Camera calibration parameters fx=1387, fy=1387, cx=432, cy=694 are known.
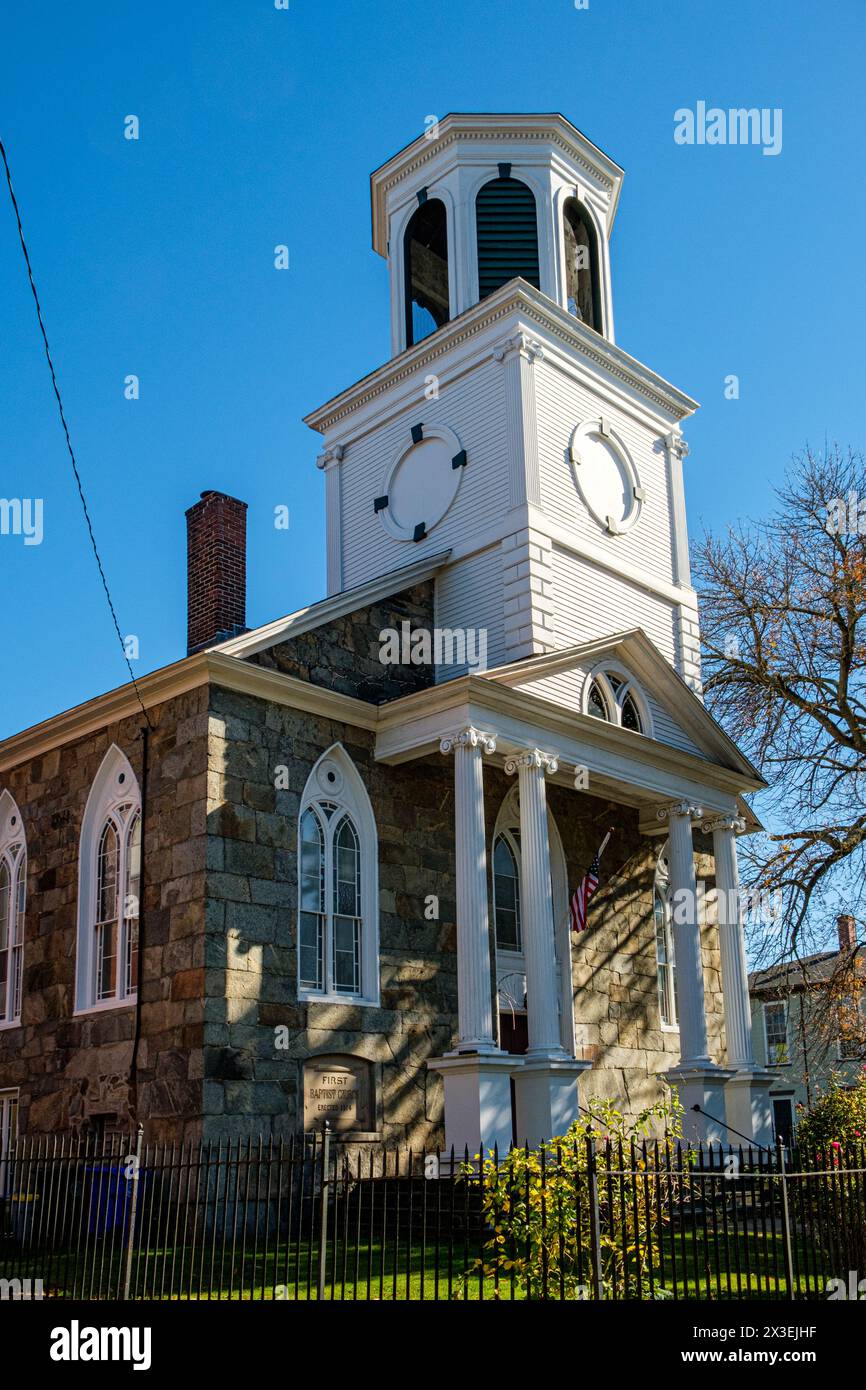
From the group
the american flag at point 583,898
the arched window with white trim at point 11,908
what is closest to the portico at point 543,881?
the american flag at point 583,898

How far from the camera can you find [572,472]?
77.4ft

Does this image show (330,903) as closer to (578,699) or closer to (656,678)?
(578,699)

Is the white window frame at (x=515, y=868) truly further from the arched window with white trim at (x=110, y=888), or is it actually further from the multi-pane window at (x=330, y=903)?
the arched window with white trim at (x=110, y=888)

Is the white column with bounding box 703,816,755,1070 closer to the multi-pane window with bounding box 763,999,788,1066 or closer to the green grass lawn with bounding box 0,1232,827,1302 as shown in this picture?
the green grass lawn with bounding box 0,1232,827,1302

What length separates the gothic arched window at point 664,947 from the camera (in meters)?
23.7

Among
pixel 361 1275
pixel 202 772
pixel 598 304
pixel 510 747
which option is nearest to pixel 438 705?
pixel 510 747

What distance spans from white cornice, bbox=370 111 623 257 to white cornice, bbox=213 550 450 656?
8.34 metres

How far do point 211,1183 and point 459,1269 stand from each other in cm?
426

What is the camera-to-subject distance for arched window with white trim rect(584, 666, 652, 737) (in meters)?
21.4

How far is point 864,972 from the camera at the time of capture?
23.2 metres

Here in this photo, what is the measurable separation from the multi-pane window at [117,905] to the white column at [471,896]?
13.7 ft

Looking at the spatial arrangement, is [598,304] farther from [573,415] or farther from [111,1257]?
[111,1257]

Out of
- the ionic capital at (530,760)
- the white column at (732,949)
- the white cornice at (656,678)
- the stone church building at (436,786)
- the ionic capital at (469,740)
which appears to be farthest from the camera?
the white column at (732,949)

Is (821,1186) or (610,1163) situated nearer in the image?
(610,1163)
